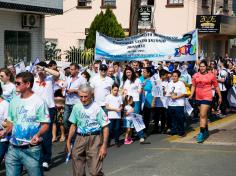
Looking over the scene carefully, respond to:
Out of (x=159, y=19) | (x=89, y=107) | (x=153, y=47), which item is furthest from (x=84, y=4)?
(x=89, y=107)

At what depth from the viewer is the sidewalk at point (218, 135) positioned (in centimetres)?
1133

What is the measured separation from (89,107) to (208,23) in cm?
2326

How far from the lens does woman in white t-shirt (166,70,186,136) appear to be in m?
12.3

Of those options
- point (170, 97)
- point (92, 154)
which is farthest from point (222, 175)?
point (170, 97)

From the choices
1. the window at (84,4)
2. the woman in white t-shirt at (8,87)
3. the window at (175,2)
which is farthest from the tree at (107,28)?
the woman in white t-shirt at (8,87)

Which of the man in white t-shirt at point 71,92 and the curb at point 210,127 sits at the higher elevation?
the man in white t-shirt at point 71,92

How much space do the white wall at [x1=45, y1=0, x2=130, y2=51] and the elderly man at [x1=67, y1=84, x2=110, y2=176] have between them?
24597 millimetres

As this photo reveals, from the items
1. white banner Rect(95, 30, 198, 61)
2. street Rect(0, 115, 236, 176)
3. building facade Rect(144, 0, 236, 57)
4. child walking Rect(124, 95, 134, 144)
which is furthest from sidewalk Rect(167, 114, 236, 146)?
building facade Rect(144, 0, 236, 57)

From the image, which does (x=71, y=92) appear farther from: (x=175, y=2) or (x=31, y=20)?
(x=175, y=2)

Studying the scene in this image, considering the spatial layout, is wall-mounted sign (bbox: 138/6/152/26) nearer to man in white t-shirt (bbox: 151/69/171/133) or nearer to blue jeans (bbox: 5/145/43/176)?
man in white t-shirt (bbox: 151/69/171/133)

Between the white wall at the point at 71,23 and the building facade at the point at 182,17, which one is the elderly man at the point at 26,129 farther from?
the white wall at the point at 71,23

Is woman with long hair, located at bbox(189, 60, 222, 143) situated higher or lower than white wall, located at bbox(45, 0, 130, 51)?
lower

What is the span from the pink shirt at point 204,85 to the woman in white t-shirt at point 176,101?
0.70 metres

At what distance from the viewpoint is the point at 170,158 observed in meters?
9.63
